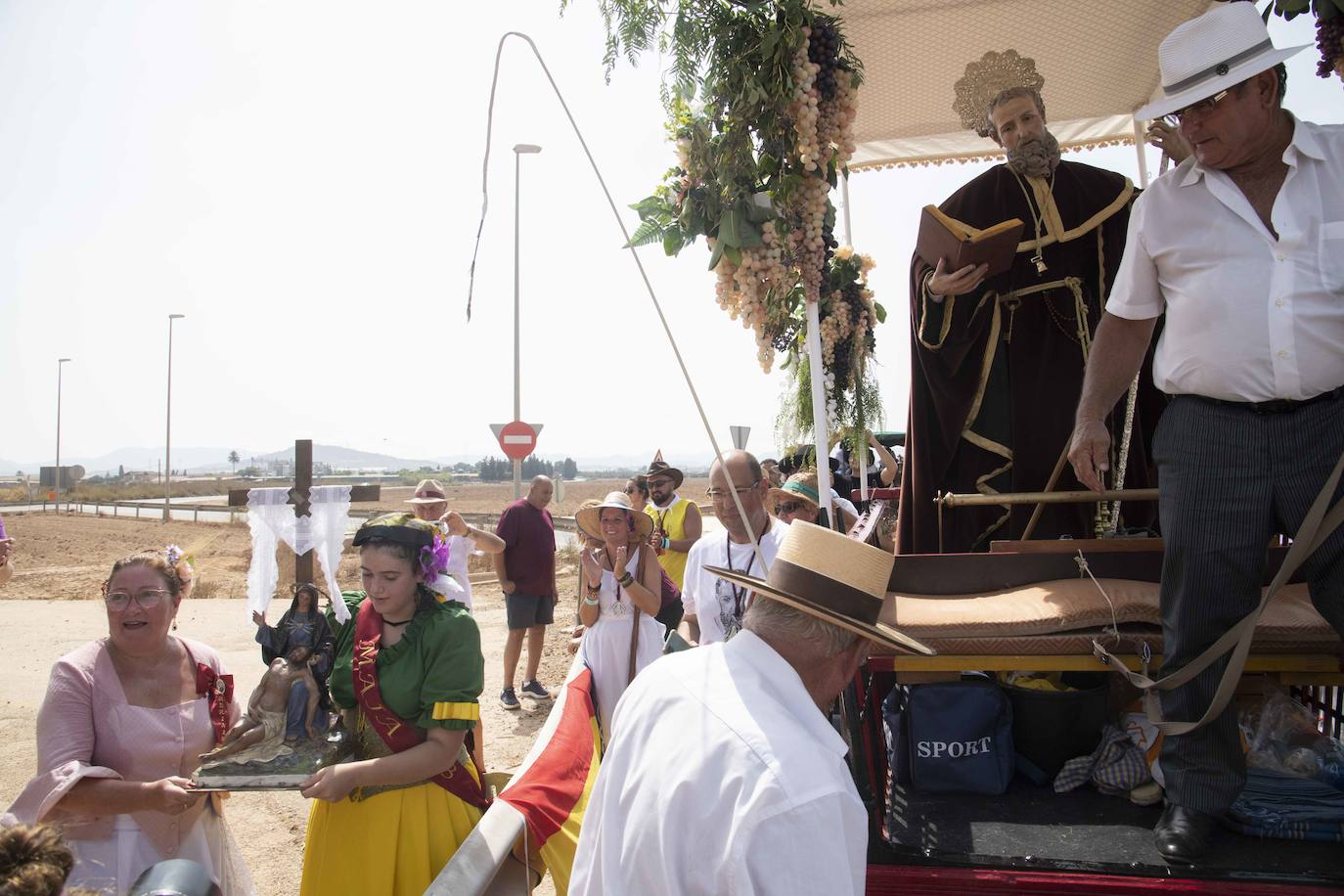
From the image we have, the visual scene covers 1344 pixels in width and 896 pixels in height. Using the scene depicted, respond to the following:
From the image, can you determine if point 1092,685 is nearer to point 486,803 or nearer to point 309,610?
point 486,803

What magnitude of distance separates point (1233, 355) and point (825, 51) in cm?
275

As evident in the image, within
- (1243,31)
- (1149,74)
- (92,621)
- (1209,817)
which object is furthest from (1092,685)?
(92,621)

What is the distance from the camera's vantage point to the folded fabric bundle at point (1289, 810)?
2.41 m

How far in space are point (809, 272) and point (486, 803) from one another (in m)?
2.80

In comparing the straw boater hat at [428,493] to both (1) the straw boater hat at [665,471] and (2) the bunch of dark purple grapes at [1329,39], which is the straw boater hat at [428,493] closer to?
(1) the straw boater hat at [665,471]

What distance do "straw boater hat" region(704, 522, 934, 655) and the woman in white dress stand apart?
11.3 ft

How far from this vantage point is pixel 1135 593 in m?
2.76

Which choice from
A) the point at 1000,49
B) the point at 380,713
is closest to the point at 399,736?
the point at 380,713

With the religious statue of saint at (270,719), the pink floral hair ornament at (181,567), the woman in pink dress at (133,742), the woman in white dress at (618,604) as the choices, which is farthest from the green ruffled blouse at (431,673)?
the woman in white dress at (618,604)

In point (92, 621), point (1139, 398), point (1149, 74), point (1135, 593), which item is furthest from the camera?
point (92, 621)

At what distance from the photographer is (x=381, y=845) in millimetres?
3186

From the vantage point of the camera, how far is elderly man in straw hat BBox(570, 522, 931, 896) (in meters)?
1.47

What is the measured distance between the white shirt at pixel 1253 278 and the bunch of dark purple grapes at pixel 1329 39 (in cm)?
78

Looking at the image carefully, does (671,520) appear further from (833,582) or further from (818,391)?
(833,582)
